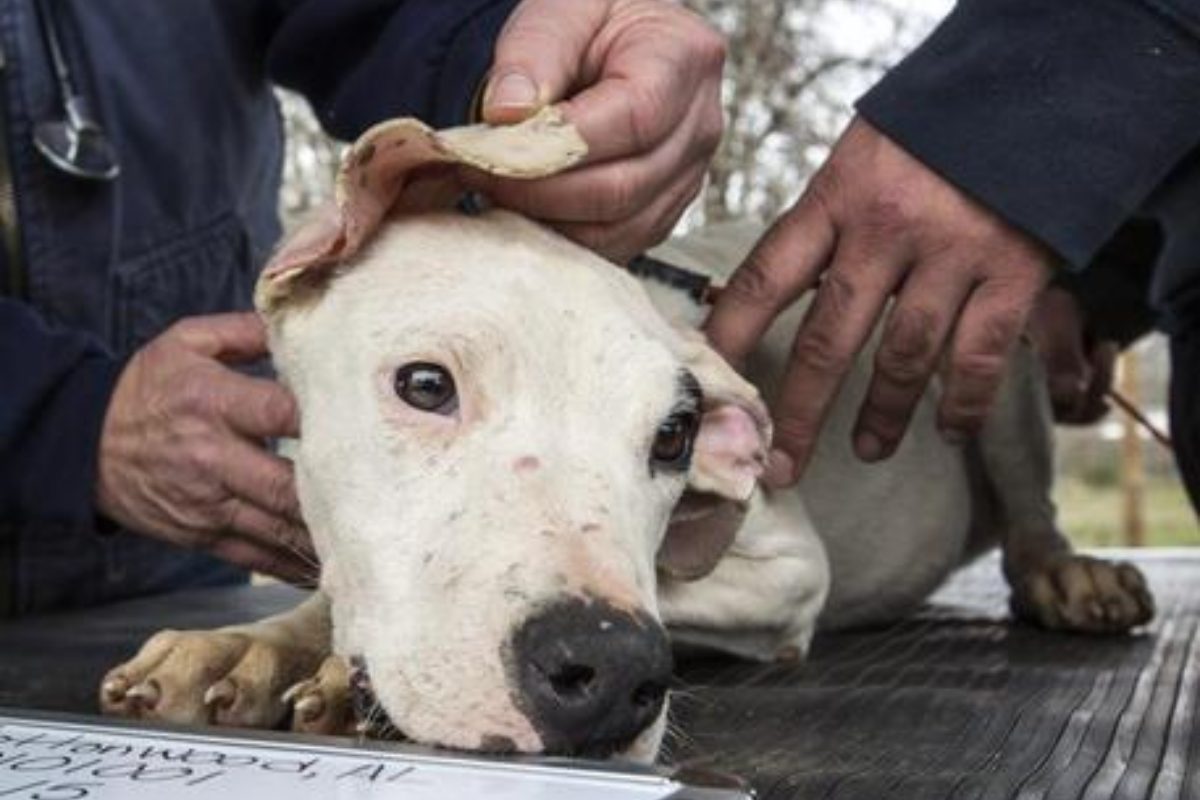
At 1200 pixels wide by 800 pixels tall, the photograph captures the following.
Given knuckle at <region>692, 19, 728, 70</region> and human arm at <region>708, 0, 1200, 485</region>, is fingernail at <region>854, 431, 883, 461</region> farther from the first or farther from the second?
knuckle at <region>692, 19, 728, 70</region>

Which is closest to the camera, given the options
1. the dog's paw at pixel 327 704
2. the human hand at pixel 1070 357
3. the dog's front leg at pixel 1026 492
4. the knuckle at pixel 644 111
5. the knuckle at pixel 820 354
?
the dog's paw at pixel 327 704

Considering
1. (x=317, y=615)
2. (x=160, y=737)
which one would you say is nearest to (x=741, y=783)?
(x=160, y=737)

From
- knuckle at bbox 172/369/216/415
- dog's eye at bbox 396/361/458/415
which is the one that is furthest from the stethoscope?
dog's eye at bbox 396/361/458/415

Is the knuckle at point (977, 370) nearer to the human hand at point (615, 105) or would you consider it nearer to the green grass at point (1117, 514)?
the human hand at point (615, 105)

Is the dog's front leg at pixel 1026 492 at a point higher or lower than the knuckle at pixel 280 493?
lower

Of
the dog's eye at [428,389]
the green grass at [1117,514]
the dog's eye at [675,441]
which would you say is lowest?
the green grass at [1117,514]

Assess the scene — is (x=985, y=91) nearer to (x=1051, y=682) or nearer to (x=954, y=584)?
(x=1051, y=682)

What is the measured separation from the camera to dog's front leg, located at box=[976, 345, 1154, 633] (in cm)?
227

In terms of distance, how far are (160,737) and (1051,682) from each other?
34.2 inches

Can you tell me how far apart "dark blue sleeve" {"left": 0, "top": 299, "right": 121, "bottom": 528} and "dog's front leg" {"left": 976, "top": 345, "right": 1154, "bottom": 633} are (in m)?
1.14

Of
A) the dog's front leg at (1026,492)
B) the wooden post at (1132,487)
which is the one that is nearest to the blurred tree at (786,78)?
the wooden post at (1132,487)

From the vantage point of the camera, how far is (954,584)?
2.86 m

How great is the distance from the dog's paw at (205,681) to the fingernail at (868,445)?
666mm

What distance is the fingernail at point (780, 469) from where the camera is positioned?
1.78 meters
